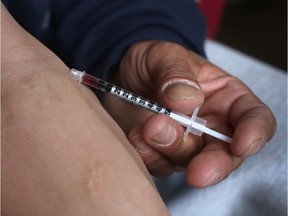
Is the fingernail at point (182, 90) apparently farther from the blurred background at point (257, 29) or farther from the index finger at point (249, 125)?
the blurred background at point (257, 29)

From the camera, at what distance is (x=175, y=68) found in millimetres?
688

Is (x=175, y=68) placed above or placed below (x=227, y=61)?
above

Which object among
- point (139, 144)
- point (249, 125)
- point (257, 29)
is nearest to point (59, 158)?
point (139, 144)

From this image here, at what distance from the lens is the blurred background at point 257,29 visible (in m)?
2.37

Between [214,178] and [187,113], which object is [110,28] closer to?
[187,113]

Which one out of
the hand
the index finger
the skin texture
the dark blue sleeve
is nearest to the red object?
the dark blue sleeve

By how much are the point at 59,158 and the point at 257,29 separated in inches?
90.1

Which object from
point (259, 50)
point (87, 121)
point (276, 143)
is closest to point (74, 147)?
point (87, 121)

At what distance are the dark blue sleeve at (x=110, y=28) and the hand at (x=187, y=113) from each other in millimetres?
39

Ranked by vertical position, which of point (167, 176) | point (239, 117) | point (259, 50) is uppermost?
point (239, 117)

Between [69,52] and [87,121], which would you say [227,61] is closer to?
[69,52]

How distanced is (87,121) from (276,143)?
0.40 meters

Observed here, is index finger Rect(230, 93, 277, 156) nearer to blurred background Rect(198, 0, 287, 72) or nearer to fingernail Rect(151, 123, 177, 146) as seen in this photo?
fingernail Rect(151, 123, 177, 146)

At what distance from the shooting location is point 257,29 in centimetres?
255
